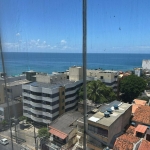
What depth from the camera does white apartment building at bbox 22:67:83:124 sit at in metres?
7.37

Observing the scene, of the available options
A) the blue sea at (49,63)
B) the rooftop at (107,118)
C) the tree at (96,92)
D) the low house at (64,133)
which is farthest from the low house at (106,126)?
the tree at (96,92)

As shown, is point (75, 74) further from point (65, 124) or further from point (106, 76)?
point (65, 124)

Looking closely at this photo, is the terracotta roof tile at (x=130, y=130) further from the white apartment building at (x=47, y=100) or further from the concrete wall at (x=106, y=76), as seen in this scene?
the concrete wall at (x=106, y=76)

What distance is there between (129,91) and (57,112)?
4.61 m

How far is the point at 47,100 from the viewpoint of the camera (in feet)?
24.1

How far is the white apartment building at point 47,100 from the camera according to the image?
24.2 feet

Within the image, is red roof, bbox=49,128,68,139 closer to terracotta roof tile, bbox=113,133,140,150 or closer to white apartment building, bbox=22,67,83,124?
white apartment building, bbox=22,67,83,124

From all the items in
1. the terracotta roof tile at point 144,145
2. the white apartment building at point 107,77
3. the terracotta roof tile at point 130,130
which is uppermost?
the white apartment building at point 107,77

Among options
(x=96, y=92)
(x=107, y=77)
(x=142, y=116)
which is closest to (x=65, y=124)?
(x=96, y=92)

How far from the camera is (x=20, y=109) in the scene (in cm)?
865

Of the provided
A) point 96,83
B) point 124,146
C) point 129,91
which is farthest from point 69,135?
point 129,91

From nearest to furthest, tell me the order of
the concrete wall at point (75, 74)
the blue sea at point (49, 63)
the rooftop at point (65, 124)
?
the blue sea at point (49, 63) → the rooftop at point (65, 124) → the concrete wall at point (75, 74)

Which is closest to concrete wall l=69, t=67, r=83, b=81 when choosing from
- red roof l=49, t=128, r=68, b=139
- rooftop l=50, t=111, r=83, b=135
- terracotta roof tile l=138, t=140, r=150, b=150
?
rooftop l=50, t=111, r=83, b=135

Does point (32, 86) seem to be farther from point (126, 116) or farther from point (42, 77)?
point (126, 116)
